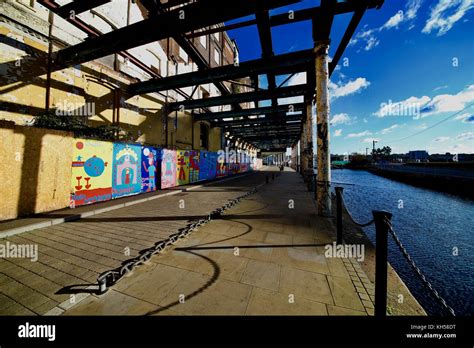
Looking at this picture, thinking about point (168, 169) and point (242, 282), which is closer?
point (242, 282)

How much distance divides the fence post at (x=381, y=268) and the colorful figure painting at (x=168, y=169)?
1068 cm

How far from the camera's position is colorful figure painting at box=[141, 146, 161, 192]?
9.55 metres

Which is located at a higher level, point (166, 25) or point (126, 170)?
point (166, 25)

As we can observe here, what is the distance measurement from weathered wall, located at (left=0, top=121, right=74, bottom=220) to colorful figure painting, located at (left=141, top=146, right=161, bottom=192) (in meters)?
3.61

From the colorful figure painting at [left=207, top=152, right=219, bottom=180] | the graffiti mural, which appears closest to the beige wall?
the colorful figure painting at [left=207, top=152, right=219, bottom=180]

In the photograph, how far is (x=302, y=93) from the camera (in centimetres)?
1093

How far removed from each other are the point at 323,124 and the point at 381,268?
198 inches

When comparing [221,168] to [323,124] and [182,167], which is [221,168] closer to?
[182,167]

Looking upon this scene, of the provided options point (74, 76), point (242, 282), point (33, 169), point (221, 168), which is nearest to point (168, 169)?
point (74, 76)

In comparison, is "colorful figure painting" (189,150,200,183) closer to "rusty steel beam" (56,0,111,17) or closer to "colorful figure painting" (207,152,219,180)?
"colorful figure painting" (207,152,219,180)

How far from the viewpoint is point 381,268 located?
6.05 feet

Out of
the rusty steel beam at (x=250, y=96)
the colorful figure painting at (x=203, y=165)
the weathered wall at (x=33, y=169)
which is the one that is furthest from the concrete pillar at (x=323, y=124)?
the colorful figure painting at (x=203, y=165)
